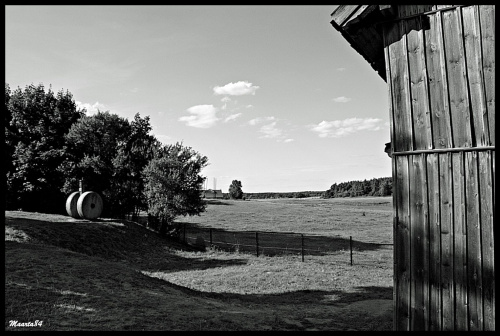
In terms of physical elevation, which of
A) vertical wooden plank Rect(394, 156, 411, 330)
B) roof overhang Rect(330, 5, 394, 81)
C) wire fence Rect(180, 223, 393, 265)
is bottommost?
wire fence Rect(180, 223, 393, 265)

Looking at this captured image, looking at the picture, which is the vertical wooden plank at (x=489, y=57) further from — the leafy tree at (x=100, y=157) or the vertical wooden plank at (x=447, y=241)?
the leafy tree at (x=100, y=157)

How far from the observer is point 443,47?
6.27m

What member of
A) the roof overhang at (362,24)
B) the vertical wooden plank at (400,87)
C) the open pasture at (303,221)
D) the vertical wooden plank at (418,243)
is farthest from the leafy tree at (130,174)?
the vertical wooden plank at (418,243)

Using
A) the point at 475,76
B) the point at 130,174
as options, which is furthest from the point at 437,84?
the point at 130,174

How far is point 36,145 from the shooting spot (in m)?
29.5

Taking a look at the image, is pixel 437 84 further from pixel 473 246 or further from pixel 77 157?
pixel 77 157

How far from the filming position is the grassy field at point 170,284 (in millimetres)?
8656

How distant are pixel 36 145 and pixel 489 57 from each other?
30178 millimetres

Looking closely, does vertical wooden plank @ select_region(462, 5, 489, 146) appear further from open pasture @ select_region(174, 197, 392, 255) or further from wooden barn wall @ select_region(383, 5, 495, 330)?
open pasture @ select_region(174, 197, 392, 255)

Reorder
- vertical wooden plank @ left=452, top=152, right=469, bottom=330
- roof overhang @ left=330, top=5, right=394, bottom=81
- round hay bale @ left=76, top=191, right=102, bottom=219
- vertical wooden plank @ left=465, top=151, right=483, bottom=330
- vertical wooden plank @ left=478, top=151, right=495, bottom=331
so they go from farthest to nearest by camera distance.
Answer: round hay bale @ left=76, top=191, right=102, bottom=219, roof overhang @ left=330, top=5, right=394, bottom=81, vertical wooden plank @ left=452, top=152, right=469, bottom=330, vertical wooden plank @ left=465, top=151, right=483, bottom=330, vertical wooden plank @ left=478, top=151, right=495, bottom=331

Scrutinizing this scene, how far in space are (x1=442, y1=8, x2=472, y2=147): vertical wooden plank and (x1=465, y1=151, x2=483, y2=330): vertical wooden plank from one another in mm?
327

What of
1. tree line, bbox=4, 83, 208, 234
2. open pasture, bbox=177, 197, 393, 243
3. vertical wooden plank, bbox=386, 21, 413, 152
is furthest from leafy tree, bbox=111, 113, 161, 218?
vertical wooden plank, bbox=386, 21, 413, 152

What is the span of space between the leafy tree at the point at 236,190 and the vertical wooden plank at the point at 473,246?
292 feet

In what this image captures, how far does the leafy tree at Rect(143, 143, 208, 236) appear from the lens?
25250 millimetres
